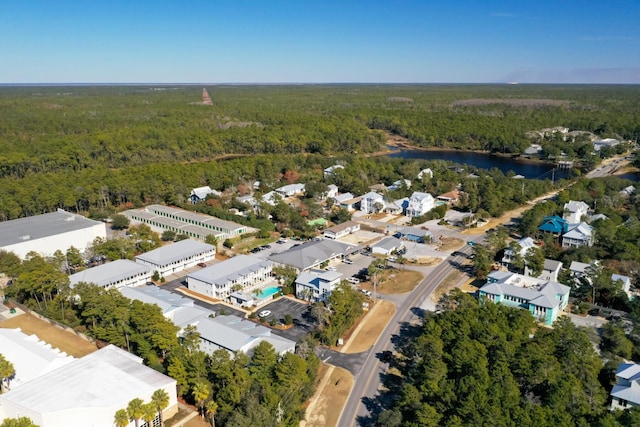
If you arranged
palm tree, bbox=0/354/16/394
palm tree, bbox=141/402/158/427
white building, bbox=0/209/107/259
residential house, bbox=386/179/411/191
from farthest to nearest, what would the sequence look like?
1. residential house, bbox=386/179/411/191
2. white building, bbox=0/209/107/259
3. palm tree, bbox=0/354/16/394
4. palm tree, bbox=141/402/158/427

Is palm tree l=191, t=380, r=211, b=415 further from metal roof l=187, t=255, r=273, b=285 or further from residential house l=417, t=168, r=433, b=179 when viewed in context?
residential house l=417, t=168, r=433, b=179

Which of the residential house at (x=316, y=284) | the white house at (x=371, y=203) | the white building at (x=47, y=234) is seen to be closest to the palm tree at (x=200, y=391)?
the residential house at (x=316, y=284)

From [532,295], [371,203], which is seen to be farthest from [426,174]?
[532,295]

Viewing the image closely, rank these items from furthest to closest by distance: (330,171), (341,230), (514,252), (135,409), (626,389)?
(330,171)
(341,230)
(514,252)
(626,389)
(135,409)

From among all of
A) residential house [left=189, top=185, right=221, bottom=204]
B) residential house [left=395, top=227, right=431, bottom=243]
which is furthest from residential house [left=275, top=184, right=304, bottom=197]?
residential house [left=395, top=227, right=431, bottom=243]

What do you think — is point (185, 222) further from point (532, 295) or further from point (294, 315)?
point (532, 295)

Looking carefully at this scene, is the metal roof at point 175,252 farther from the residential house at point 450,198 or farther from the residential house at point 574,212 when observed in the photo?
the residential house at point 574,212

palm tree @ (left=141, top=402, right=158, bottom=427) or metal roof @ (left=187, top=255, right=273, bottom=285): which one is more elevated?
palm tree @ (left=141, top=402, right=158, bottom=427)
